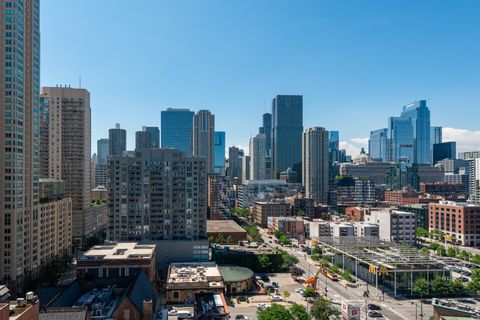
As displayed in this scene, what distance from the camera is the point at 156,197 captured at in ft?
392

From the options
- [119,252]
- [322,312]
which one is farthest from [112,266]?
[322,312]

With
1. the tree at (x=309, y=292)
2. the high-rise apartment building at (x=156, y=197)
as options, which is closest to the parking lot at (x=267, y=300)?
the tree at (x=309, y=292)

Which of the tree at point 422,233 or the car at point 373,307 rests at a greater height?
the car at point 373,307

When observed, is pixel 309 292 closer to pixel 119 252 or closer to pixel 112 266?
pixel 112 266

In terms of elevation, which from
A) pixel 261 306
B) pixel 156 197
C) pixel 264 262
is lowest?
pixel 264 262

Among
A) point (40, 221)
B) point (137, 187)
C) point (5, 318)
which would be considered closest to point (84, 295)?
point (5, 318)

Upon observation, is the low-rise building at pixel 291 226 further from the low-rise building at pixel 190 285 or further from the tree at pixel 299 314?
the tree at pixel 299 314

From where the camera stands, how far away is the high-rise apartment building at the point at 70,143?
148000 mm

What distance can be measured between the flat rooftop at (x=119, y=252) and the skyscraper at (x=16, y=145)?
18.4 m

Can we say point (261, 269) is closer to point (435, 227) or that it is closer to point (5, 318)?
point (5, 318)

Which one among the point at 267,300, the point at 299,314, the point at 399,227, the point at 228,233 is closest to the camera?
the point at 299,314

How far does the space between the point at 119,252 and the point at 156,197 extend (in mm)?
33706

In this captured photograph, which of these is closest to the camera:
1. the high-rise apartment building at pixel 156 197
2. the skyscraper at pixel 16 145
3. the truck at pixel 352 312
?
the truck at pixel 352 312

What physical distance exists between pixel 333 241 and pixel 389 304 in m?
37.3
